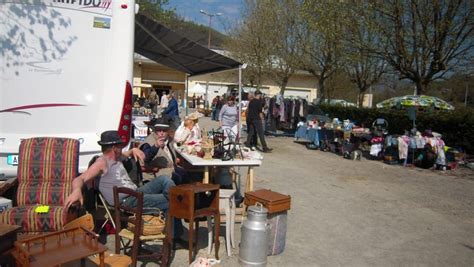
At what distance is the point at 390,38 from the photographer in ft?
48.6

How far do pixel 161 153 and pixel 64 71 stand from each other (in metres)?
1.72

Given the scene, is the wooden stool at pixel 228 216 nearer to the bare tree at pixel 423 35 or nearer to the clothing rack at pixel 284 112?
the bare tree at pixel 423 35

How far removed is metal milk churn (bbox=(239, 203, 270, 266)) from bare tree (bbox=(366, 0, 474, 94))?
11.9 m

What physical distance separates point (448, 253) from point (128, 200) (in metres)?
3.91

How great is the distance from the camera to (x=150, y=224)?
4.20 meters

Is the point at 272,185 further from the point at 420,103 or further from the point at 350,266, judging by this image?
the point at 420,103

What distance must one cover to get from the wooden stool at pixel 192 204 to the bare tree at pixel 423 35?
12.0 m

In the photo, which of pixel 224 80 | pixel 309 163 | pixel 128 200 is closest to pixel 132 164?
pixel 128 200

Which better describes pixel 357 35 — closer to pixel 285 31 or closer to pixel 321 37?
pixel 321 37

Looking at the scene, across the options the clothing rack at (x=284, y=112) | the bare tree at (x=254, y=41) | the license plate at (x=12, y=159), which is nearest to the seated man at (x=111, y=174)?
the license plate at (x=12, y=159)

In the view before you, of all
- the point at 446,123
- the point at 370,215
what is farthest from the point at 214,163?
the point at 446,123

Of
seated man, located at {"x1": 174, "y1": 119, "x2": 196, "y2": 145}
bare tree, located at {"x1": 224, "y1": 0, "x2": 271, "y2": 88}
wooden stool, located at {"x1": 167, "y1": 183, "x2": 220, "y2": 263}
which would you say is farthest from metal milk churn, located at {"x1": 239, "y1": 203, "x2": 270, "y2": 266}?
bare tree, located at {"x1": 224, "y1": 0, "x2": 271, "y2": 88}

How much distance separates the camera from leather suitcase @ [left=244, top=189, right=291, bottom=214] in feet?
15.5

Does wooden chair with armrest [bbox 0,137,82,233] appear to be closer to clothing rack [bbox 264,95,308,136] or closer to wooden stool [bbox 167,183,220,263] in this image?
wooden stool [bbox 167,183,220,263]
